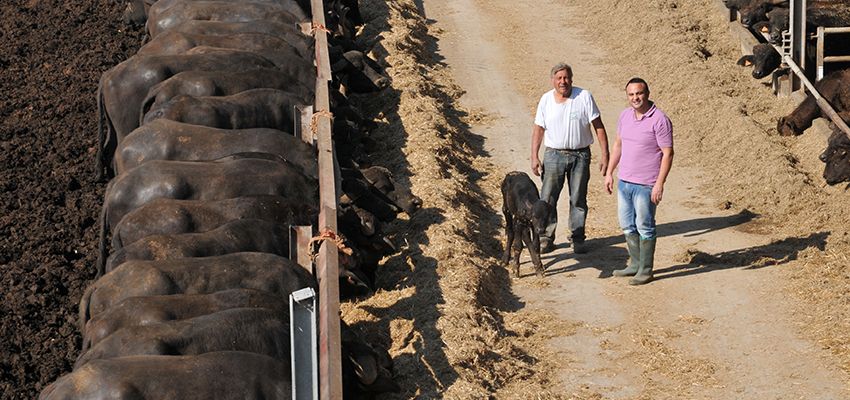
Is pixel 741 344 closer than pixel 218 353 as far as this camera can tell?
No

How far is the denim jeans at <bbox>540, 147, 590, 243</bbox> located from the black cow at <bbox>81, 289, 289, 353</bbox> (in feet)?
13.0

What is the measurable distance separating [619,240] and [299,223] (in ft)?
11.5

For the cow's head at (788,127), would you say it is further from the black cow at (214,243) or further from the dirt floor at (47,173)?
the dirt floor at (47,173)

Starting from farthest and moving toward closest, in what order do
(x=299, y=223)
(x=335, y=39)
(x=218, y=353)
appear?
(x=335, y=39)
(x=299, y=223)
(x=218, y=353)

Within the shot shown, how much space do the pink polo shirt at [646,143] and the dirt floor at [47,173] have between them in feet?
16.5

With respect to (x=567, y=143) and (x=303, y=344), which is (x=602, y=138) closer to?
(x=567, y=143)

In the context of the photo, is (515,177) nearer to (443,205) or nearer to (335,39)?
(443,205)

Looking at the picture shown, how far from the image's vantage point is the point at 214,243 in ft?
36.8

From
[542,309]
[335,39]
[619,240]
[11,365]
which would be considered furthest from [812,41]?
[11,365]

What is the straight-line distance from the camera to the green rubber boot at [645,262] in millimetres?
12547

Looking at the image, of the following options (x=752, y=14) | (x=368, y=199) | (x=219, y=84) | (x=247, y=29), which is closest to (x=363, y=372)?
(x=368, y=199)

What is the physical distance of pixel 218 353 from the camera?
9156mm

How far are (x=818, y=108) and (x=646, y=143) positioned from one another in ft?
19.4

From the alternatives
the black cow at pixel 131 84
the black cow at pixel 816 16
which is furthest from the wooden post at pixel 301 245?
the black cow at pixel 816 16
